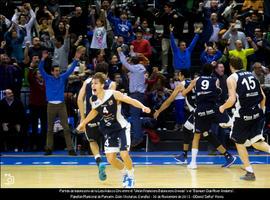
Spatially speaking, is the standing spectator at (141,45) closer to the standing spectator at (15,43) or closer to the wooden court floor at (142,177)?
the standing spectator at (15,43)

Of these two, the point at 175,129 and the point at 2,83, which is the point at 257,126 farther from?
the point at 2,83

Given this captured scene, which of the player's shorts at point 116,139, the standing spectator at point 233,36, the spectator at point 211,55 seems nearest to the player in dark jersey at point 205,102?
the player's shorts at point 116,139

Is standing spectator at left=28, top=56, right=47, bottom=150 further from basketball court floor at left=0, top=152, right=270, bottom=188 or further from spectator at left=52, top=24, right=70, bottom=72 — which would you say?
spectator at left=52, top=24, right=70, bottom=72

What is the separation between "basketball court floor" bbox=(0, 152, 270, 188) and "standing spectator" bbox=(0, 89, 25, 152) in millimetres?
546

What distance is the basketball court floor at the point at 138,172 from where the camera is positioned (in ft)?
41.6

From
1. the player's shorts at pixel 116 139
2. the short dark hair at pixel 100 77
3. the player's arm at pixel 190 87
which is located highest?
the short dark hair at pixel 100 77

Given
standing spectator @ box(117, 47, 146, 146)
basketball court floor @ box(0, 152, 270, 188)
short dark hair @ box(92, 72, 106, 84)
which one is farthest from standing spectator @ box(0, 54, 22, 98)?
short dark hair @ box(92, 72, 106, 84)

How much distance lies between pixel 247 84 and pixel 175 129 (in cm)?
575

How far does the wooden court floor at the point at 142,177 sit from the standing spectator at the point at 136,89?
8.05ft

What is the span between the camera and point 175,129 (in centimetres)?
1852

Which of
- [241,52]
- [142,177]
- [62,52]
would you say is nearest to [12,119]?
[62,52]

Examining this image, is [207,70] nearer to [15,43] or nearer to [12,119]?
[12,119]

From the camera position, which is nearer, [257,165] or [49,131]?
[257,165]

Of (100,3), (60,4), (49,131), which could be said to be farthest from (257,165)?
(60,4)
